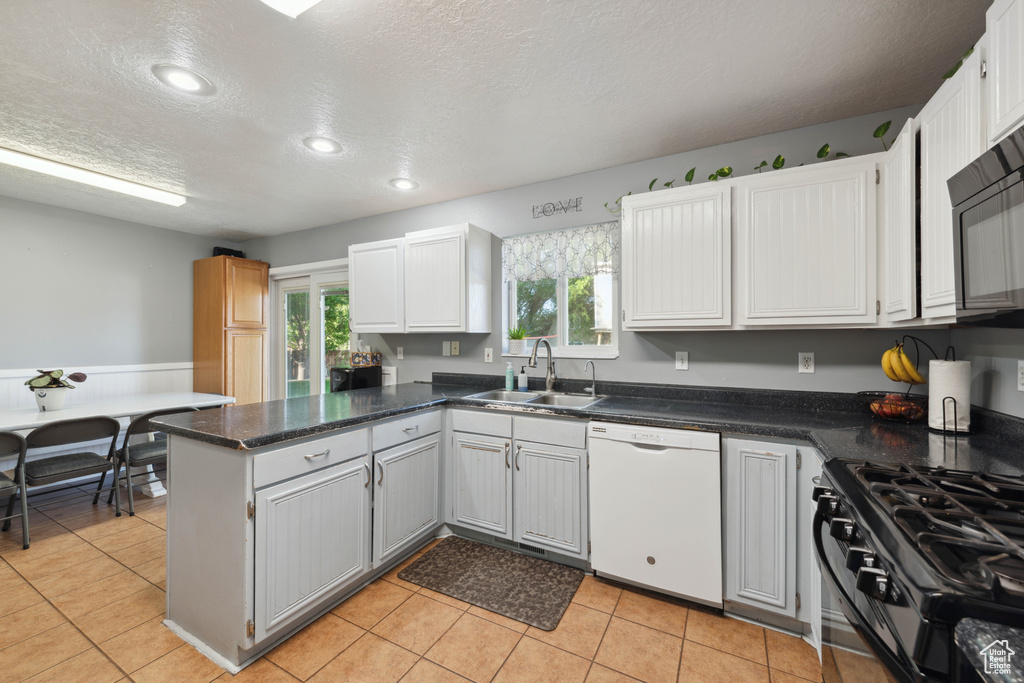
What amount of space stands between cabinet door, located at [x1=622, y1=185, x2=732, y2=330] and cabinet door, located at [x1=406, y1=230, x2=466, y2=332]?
1.15m

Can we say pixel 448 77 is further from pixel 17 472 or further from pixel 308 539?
pixel 17 472

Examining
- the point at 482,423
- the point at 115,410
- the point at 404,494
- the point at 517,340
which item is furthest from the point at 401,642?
the point at 115,410

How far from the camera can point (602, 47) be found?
5.62 feet

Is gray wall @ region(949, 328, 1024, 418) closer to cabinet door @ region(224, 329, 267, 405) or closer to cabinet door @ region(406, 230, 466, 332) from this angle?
cabinet door @ region(406, 230, 466, 332)

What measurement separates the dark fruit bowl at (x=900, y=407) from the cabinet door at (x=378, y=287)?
2.90 metres

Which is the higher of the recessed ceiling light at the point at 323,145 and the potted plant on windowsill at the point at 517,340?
the recessed ceiling light at the point at 323,145

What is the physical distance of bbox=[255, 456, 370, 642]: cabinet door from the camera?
1673mm

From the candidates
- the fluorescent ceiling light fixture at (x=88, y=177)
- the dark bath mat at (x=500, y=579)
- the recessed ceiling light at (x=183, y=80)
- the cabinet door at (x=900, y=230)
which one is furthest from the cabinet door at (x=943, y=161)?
the fluorescent ceiling light fixture at (x=88, y=177)

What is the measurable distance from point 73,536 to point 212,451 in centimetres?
216

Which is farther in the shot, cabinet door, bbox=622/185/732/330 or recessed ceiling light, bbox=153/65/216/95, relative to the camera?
cabinet door, bbox=622/185/732/330

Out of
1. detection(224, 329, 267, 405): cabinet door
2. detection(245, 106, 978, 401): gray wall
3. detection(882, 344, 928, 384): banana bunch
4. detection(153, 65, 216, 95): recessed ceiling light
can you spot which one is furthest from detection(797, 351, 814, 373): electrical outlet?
detection(224, 329, 267, 405): cabinet door

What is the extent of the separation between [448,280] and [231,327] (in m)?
2.82

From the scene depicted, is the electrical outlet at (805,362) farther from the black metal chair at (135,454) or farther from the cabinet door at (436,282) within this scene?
the black metal chair at (135,454)

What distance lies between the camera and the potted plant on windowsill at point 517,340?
3.10 meters
